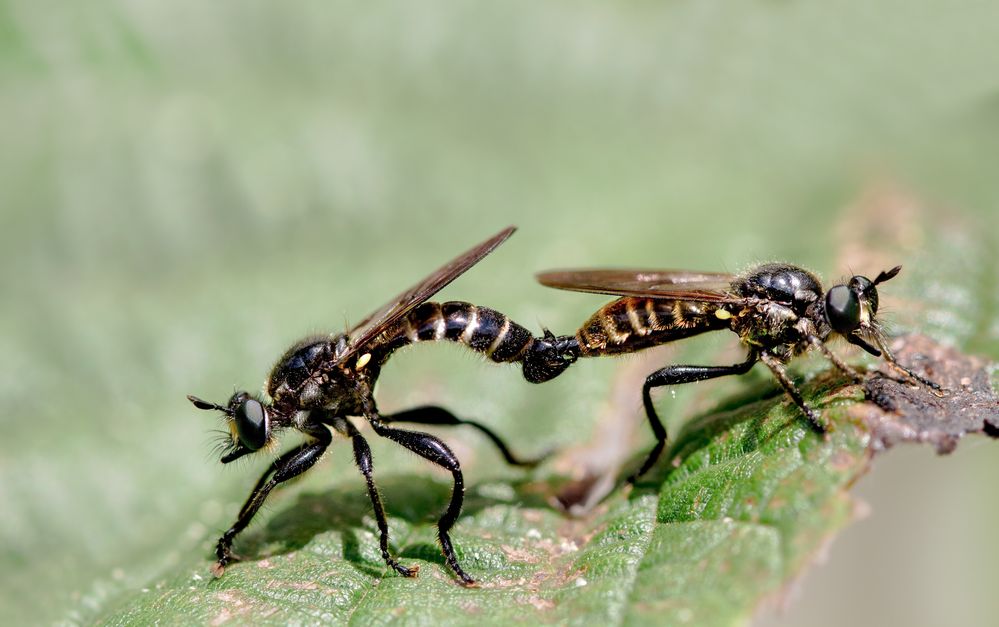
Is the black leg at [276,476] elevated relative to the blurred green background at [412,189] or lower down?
lower down

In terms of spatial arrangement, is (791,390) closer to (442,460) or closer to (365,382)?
(442,460)

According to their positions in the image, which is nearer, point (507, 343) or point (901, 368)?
point (901, 368)

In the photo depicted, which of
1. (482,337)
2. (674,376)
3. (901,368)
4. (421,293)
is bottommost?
(901,368)

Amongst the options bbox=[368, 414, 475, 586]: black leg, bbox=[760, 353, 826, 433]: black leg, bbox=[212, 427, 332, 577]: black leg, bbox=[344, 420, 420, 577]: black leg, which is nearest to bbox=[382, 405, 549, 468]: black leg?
bbox=[368, 414, 475, 586]: black leg

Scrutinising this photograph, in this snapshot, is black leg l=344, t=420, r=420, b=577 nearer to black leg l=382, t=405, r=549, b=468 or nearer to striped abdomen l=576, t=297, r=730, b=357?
black leg l=382, t=405, r=549, b=468

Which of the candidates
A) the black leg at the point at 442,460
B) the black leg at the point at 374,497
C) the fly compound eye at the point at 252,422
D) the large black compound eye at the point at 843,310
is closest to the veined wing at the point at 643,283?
the large black compound eye at the point at 843,310

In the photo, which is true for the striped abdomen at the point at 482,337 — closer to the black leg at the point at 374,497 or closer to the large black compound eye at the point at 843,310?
the black leg at the point at 374,497

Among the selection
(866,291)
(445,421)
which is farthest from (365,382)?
(866,291)

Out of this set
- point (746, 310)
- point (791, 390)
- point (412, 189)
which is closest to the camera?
point (791, 390)
